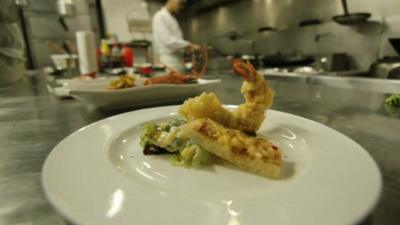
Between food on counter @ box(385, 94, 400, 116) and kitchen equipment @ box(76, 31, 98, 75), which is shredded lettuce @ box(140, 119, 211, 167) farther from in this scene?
kitchen equipment @ box(76, 31, 98, 75)

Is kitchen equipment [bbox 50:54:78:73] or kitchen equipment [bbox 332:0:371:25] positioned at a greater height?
kitchen equipment [bbox 332:0:371:25]

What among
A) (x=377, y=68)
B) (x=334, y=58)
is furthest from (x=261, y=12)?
(x=377, y=68)

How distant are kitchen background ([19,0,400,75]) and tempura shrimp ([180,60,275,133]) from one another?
255 centimetres

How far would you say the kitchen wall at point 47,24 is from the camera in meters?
4.62

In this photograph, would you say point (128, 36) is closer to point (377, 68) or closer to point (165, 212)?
point (377, 68)

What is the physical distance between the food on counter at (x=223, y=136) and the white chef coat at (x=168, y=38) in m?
3.26

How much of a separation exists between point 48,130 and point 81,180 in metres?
0.58

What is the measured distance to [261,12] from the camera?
3971 millimetres

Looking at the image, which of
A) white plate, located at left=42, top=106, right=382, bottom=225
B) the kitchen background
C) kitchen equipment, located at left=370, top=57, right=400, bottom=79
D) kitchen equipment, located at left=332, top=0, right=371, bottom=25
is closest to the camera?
white plate, located at left=42, top=106, right=382, bottom=225

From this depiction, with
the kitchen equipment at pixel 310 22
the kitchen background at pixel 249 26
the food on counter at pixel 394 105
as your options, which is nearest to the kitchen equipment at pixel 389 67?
the kitchen background at pixel 249 26

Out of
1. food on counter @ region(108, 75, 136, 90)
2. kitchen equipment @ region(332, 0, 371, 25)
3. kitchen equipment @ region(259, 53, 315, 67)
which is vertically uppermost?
kitchen equipment @ region(332, 0, 371, 25)

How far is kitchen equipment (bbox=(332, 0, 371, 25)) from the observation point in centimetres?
248

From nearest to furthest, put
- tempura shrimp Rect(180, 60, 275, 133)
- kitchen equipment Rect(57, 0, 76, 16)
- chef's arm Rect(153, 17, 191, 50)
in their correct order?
tempura shrimp Rect(180, 60, 275, 133), chef's arm Rect(153, 17, 191, 50), kitchen equipment Rect(57, 0, 76, 16)

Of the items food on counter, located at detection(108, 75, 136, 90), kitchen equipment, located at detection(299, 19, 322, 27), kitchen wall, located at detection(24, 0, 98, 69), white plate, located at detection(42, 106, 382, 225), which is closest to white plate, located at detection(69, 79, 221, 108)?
food on counter, located at detection(108, 75, 136, 90)
